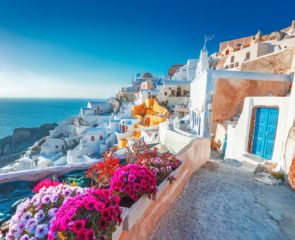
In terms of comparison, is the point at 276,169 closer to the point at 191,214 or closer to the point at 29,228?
the point at 191,214

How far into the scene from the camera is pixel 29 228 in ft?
5.24

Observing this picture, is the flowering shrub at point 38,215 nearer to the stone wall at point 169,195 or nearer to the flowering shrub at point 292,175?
the stone wall at point 169,195

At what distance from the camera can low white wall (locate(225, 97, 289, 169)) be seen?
6.24 m

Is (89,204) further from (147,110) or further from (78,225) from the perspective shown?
(147,110)

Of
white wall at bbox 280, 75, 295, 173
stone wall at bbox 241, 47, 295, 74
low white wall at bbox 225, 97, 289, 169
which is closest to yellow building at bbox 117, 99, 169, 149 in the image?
low white wall at bbox 225, 97, 289, 169

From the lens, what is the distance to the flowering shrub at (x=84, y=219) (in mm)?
1449

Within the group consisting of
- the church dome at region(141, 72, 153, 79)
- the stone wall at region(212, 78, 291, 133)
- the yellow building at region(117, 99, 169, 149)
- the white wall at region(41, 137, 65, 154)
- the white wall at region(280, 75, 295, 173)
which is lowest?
the white wall at region(41, 137, 65, 154)

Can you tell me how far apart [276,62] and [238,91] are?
10.2 metres

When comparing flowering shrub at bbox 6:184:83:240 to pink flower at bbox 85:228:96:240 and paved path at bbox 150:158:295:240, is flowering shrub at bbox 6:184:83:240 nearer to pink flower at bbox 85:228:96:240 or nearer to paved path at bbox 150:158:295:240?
pink flower at bbox 85:228:96:240

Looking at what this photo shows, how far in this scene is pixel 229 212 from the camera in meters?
3.65

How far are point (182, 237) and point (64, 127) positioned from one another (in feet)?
132

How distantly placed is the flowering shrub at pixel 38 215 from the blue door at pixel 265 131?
24.8 feet

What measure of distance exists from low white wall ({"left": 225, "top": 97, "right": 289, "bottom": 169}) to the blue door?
10.5 inches

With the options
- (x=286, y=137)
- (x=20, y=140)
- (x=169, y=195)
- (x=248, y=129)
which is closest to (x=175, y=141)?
(x=248, y=129)
